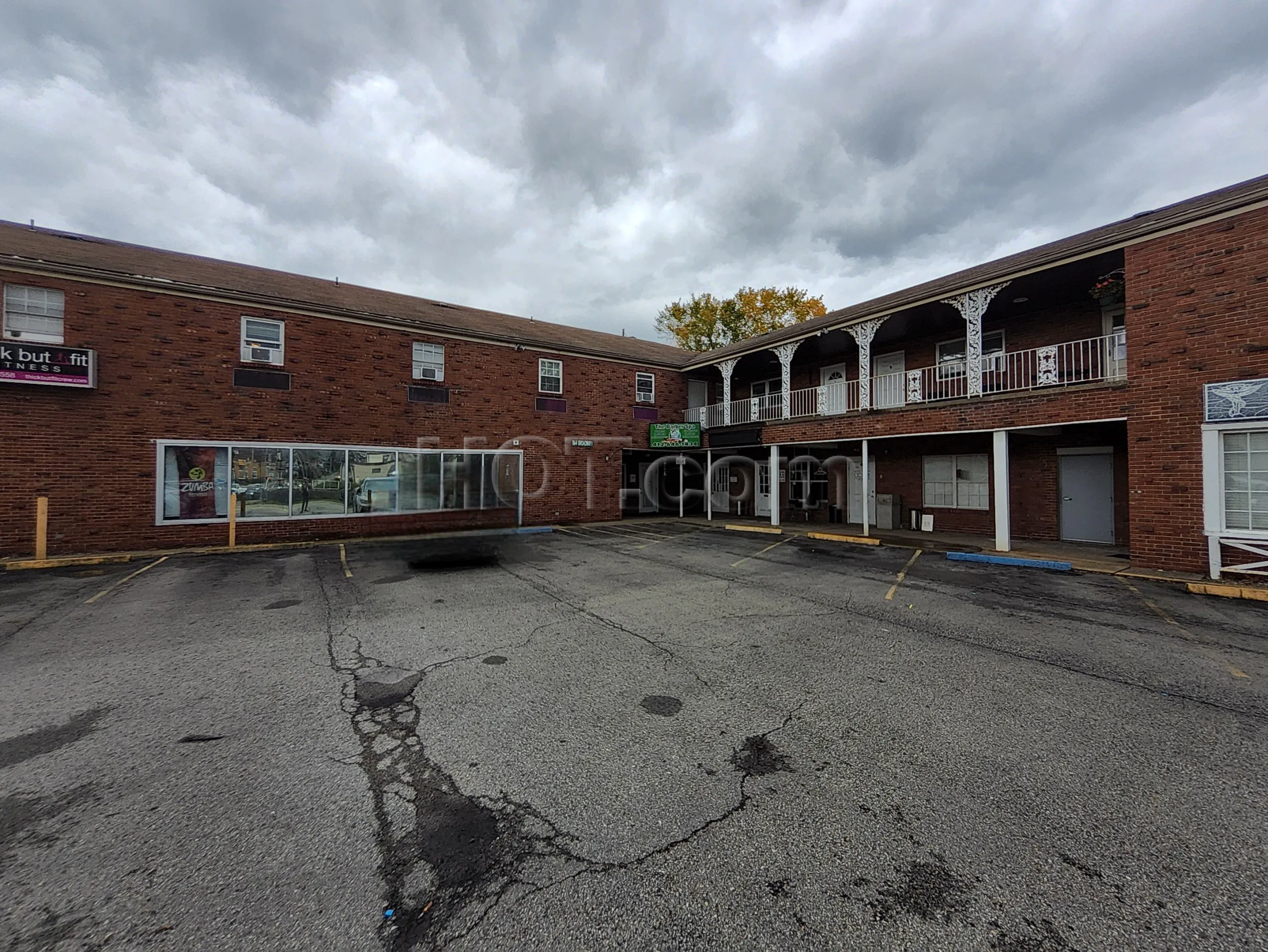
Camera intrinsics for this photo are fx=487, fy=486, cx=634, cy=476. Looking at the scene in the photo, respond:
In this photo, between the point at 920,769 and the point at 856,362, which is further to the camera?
the point at 856,362

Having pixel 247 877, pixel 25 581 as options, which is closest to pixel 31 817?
pixel 247 877

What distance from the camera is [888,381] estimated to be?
15711 millimetres

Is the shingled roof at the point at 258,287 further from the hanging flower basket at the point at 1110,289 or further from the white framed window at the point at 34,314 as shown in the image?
the hanging flower basket at the point at 1110,289

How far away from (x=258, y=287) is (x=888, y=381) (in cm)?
1903

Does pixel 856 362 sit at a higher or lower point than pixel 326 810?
higher

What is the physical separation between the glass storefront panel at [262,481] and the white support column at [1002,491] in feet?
59.4

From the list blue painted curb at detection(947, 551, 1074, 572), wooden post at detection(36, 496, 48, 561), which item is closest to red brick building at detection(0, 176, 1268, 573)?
wooden post at detection(36, 496, 48, 561)

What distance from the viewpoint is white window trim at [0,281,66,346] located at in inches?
423

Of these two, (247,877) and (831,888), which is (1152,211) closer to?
(831,888)

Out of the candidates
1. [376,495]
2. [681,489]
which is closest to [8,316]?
[376,495]

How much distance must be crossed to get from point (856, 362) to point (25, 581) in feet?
69.1

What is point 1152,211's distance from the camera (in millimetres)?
9695

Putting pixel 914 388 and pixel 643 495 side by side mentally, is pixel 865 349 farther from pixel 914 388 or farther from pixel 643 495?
pixel 643 495

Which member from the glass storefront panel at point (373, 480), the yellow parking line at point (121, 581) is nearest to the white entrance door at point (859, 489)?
the glass storefront panel at point (373, 480)
